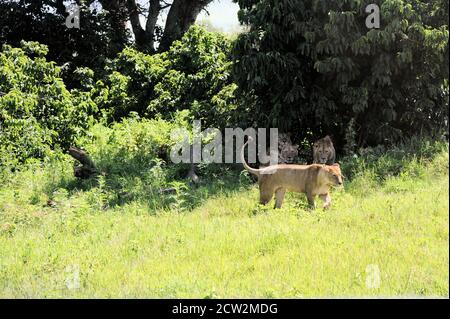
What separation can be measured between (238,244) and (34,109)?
8.10 meters

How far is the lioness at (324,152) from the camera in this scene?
8945 mm

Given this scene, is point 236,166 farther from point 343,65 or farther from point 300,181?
point 300,181

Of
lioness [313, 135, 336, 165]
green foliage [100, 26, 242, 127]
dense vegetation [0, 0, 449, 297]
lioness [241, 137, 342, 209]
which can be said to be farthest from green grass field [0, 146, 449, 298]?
green foliage [100, 26, 242, 127]

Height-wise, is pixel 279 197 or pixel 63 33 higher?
pixel 63 33

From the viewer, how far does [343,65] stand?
8.84m

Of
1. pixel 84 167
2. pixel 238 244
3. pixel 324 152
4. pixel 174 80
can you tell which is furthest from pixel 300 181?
pixel 174 80

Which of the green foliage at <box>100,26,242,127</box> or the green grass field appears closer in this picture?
the green grass field

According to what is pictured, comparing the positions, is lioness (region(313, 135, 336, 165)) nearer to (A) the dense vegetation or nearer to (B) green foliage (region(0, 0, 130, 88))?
(A) the dense vegetation

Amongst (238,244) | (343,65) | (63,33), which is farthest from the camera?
(63,33)

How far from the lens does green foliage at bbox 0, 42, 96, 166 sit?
11492 mm

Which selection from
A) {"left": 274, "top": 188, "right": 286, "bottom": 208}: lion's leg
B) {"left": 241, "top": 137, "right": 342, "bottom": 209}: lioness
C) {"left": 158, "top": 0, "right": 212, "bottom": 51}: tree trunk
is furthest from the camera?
{"left": 158, "top": 0, "right": 212, "bottom": 51}: tree trunk

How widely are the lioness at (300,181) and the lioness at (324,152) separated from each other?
2035 millimetres

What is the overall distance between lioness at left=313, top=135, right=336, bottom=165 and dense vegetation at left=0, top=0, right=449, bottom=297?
167 millimetres

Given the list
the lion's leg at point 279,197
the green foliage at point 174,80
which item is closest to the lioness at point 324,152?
the lion's leg at point 279,197
